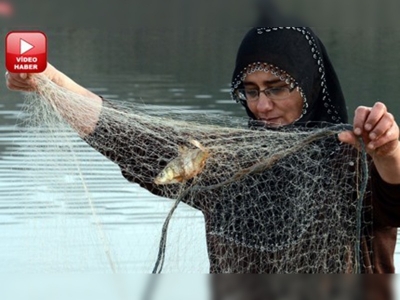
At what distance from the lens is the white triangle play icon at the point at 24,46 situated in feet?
7.90

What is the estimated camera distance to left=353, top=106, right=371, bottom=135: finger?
222 centimetres

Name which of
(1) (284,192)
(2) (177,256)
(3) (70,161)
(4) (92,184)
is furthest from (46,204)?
(4) (92,184)

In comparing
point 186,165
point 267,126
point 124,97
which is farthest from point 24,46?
point 124,97

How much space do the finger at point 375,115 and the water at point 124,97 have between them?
662mm

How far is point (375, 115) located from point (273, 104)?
38cm

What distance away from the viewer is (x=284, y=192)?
2.63 m

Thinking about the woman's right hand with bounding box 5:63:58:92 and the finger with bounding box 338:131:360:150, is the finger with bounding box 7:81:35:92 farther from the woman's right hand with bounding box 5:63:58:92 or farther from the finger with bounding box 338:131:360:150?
the finger with bounding box 338:131:360:150

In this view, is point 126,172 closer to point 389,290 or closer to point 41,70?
point 41,70

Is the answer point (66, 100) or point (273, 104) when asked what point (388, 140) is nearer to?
point (273, 104)

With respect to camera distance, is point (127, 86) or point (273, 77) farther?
point (127, 86)

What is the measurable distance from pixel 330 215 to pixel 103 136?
0.56 metres

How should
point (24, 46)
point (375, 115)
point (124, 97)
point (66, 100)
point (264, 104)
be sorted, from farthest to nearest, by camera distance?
1. point (124, 97)
2. point (66, 100)
3. point (264, 104)
4. point (24, 46)
5. point (375, 115)

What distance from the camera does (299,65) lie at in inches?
105

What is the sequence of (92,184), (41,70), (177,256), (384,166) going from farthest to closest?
1. (92,184)
2. (177,256)
3. (41,70)
4. (384,166)
